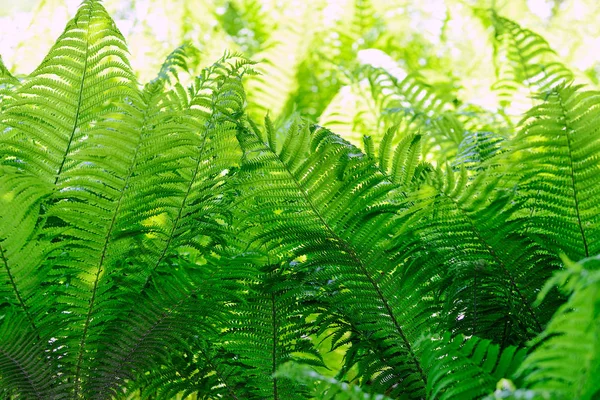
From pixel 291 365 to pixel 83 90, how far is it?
0.43 m

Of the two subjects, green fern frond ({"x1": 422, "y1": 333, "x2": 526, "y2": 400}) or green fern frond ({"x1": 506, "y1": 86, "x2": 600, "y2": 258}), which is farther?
green fern frond ({"x1": 506, "y1": 86, "x2": 600, "y2": 258})

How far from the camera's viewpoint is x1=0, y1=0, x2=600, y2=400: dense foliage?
2.26ft

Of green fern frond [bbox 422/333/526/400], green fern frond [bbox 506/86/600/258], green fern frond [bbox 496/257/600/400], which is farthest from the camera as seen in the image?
green fern frond [bbox 506/86/600/258]

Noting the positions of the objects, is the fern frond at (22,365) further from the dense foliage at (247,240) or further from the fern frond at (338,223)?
the fern frond at (338,223)

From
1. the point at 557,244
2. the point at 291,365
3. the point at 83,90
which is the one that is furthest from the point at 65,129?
the point at 557,244

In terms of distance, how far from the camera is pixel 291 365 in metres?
0.52

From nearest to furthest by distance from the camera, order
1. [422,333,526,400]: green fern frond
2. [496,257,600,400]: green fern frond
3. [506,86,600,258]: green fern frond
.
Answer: [496,257,600,400]: green fern frond
[422,333,526,400]: green fern frond
[506,86,600,258]: green fern frond

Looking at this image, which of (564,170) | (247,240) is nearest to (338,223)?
(247,240)

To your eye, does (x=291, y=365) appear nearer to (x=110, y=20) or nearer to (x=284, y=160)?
(x=284, y=160)

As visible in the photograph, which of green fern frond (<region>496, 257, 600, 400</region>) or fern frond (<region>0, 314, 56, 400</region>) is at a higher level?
fern frond (<region>0, 314, 56, 400</region>)

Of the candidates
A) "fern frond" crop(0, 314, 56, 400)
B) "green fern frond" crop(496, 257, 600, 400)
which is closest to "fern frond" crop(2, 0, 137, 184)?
"fern frond" crop(0, 314, 56, 400)

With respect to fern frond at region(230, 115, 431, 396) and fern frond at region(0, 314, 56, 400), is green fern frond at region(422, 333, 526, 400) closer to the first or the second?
fern frond at region(230, 115, 431, 396)

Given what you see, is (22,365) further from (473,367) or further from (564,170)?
(564,170)

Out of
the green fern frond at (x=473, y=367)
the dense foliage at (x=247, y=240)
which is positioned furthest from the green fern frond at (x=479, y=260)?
the green fern frond at (x=473, y=367)
